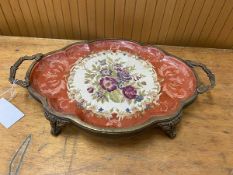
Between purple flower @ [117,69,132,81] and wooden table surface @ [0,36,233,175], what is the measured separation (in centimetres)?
15

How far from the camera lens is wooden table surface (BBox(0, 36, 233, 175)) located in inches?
22.8

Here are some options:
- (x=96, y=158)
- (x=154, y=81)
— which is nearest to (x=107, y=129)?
(x=96, y=158)

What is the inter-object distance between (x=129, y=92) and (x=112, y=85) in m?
0.05

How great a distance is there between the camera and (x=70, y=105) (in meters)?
0.64

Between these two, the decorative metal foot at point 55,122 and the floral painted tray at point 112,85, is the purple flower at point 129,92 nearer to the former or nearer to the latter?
the floral painted tray at point 112,85

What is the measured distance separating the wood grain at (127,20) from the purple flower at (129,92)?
0.24 m

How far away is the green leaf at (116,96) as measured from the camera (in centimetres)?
65

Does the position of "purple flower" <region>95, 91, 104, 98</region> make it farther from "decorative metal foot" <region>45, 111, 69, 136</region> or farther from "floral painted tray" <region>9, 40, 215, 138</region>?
"decorative metal foot" <region>45, 111, 69, 136</region>

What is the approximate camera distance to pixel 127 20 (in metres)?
0.79

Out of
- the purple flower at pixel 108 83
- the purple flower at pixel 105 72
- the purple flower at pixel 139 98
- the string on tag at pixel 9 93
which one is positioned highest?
the purple flower at pixel 105 72

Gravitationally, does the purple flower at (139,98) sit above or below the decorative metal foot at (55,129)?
above

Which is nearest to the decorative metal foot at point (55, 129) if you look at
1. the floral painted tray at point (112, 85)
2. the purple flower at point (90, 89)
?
the floral painted tray at point (112, 85)

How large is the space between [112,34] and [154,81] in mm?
238

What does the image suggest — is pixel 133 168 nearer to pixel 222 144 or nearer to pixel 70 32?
pixel 222 144
